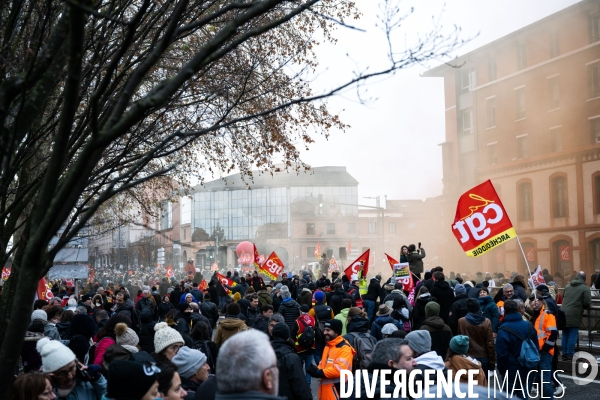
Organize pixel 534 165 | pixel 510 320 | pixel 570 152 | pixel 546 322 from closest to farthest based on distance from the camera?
pixel 510 320 < pixel 546 322 < pixel 570 152 < pixel 534 165

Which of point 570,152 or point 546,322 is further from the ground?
point 570,152

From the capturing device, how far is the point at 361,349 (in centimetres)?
809

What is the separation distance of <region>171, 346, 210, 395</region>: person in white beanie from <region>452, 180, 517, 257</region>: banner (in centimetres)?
872

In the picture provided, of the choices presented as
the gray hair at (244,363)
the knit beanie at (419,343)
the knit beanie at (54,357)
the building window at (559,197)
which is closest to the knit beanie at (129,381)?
the knit beanie at (54,357)

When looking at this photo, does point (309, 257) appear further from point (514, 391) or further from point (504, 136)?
point (514, 391)

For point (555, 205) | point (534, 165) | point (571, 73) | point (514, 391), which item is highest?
point (571, 73)

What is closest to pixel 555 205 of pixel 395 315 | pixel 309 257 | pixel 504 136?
pixel 504 136

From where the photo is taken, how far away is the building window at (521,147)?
44031 millimetres

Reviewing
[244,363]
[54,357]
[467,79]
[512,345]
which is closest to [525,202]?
[467,79]

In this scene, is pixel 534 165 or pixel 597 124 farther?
pixel 534 165

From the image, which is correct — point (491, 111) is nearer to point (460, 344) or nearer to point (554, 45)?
point (554, 45)

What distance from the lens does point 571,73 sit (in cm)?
4012

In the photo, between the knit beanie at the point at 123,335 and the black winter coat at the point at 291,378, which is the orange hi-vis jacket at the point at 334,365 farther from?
the knit beanie at the point at 123,335

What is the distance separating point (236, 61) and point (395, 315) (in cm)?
517
